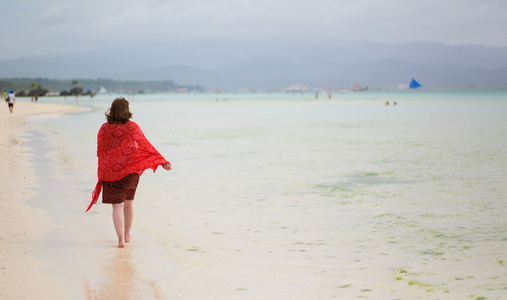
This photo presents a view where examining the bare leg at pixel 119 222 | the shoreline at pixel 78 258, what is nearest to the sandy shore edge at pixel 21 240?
the shoreline at pixel 78 258

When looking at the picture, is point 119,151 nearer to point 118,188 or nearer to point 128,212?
point 118,188

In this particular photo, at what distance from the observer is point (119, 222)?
640cm

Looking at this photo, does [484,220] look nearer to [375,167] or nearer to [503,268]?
[503,268]

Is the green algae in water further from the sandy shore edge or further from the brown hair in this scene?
the brown hair

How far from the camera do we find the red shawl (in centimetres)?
625

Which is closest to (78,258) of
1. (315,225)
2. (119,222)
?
(119,222)

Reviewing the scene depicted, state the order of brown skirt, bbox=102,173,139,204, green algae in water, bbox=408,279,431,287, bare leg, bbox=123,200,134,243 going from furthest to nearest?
bare leg, bbox=123,200,134,243 → brown skirt, bbox=102,173,139,204 → green algae in water, bbox=408,279,431,287

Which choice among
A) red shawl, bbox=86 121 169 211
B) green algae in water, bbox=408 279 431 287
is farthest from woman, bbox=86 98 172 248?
green algae in water, bbox=408 279 431 287

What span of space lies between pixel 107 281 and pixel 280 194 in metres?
5.63

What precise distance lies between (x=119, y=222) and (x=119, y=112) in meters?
1.31

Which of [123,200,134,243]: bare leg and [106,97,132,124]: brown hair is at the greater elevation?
[106,97,132,124]: brown hair

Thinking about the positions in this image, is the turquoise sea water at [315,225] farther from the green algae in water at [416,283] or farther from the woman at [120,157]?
the woman at [120,157]

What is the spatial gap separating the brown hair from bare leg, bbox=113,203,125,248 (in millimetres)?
1004

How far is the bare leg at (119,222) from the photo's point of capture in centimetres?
639
